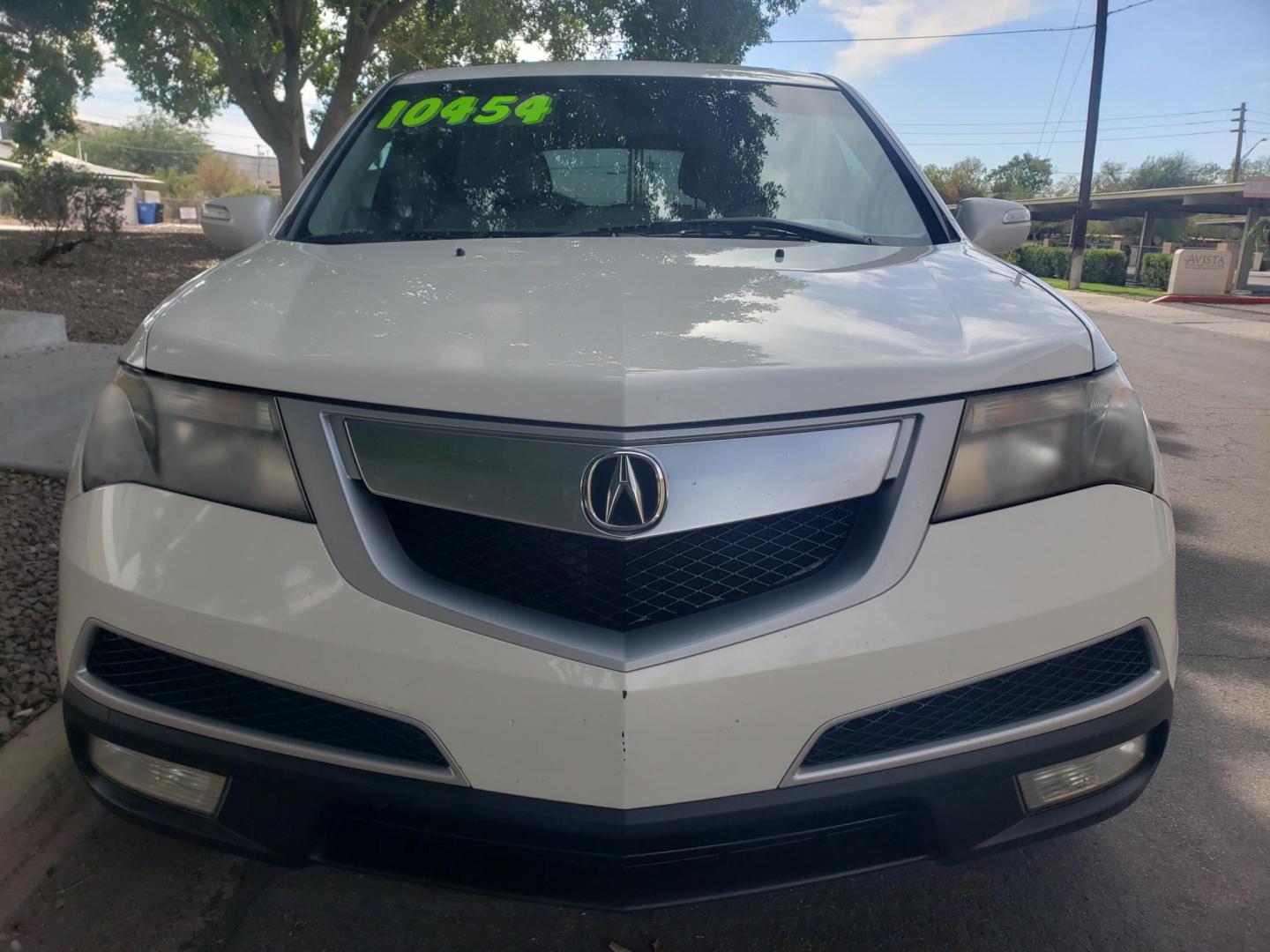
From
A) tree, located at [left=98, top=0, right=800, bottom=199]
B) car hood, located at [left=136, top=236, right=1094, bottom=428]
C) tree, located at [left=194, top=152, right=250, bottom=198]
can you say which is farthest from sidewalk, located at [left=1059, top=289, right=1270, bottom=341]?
tree, located at [left=194, top=152, right=250, bottom=198]

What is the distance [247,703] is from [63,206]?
1299cm

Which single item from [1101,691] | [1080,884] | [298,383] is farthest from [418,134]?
[1080,884]

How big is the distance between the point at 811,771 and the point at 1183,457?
550 centimetres

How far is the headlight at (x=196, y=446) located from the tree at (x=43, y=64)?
12447 mm

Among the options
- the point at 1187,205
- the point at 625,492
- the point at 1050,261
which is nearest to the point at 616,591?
the point at 625,492

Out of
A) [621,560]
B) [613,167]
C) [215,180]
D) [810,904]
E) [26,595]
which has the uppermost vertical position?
[215,180]

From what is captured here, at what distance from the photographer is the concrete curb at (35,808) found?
6.85ft

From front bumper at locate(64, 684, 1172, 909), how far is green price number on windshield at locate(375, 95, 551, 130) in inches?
82.3

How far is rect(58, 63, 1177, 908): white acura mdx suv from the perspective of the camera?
1431mm

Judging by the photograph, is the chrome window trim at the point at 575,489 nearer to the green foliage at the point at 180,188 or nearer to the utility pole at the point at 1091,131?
the utility pole at the point at 1091,131

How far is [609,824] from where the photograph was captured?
4.66 ft

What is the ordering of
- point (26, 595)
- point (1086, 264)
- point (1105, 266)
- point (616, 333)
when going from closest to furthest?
point (616, 333) → point (26, 595) → point (1105, 266) → point (1086, 264)

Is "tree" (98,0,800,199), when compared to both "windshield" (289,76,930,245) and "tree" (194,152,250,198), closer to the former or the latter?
"windshield" (289,76,930,245)

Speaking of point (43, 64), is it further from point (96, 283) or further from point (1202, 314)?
point (1202, 314)
